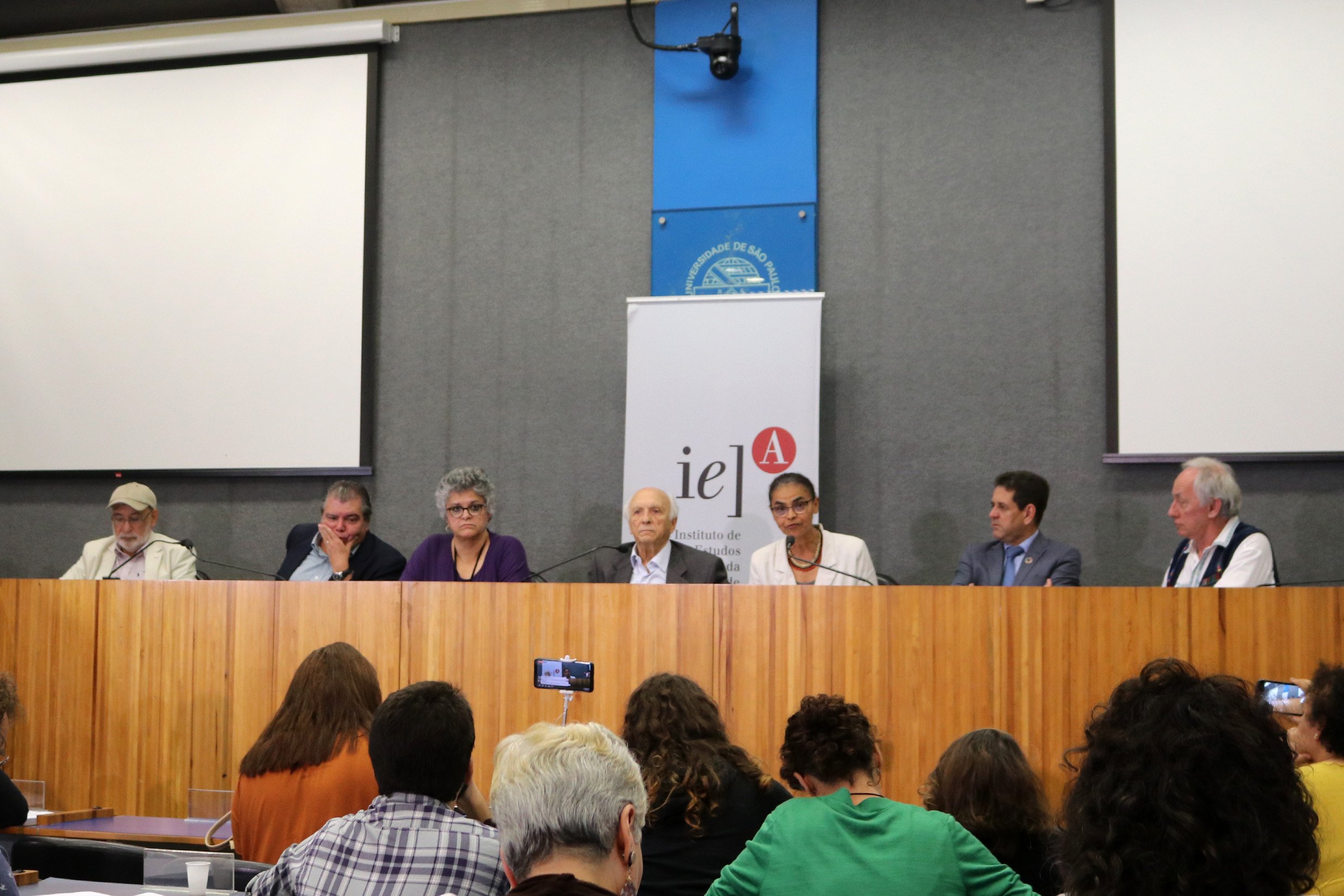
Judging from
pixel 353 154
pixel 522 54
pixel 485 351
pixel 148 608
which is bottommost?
→ pixel 148 608

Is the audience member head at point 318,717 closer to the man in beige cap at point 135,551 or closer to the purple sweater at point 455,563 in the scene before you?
the purple sweater at point 455,563

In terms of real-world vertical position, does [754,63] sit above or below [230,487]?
above

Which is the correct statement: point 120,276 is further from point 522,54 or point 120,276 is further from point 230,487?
point 522,54

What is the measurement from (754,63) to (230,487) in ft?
10.8

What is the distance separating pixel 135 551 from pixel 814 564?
2.76m

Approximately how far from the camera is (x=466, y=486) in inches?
186

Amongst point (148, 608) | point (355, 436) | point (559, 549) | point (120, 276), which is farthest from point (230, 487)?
point (148, 608)

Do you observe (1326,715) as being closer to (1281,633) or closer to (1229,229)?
(1281,633)

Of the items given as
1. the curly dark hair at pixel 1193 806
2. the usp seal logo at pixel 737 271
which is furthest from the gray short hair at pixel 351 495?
the curly dark hair at pixel 1193 806

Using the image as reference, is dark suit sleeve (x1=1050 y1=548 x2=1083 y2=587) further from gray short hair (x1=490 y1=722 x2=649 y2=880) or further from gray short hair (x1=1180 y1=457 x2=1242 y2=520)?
gray short hair (x1=490 y1=722 x2=649 y2=880)

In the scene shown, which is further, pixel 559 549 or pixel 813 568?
pixel 559 549

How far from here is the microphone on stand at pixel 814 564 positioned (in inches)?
165

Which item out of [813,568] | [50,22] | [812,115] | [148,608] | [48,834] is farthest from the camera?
[50,22]

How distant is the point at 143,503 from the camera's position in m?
5.10
